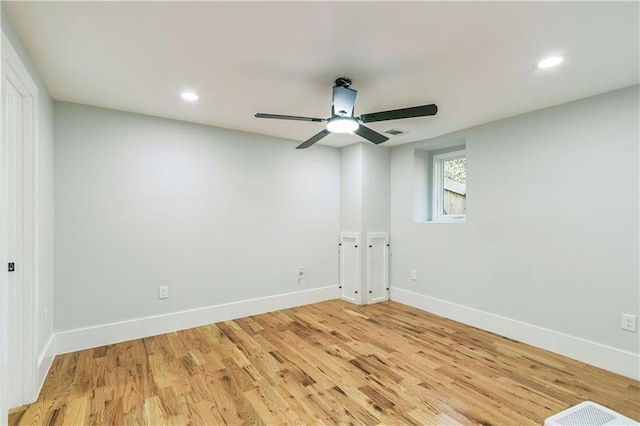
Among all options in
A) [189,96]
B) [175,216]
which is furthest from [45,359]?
[189,96]

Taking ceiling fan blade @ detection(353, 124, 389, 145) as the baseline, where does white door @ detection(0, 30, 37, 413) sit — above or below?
below

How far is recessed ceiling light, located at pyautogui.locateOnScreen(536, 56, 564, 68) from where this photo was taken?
2000 millimetres

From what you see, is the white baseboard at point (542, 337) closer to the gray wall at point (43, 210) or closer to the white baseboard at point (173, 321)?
the white baseboard at point (173, 321)

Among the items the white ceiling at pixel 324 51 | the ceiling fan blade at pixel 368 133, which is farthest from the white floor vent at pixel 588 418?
the ceiling fan blade at pixel 368 133

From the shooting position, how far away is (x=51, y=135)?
8.71ft

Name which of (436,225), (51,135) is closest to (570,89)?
(436,225)

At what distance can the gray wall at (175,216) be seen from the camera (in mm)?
2838

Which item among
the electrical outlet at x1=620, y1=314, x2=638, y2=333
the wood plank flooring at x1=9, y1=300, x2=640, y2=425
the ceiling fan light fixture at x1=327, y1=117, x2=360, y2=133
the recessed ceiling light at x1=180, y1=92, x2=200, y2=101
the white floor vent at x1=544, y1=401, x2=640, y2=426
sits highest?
the recessed ceiling light at x1=180, y1=92, x2=200, y2=101

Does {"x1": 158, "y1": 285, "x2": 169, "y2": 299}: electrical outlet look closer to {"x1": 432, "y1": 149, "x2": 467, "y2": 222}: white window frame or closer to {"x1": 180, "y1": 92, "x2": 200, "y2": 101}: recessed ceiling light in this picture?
{"x1": 180, "y1": 92, "x2": 200, "y2": 101}: recessed ceiling light

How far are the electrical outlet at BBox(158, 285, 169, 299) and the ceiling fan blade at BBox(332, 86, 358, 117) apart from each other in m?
2.51

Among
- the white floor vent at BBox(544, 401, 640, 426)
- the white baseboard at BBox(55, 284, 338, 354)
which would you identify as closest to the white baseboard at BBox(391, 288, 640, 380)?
the white floor vent at BBox(544, 401, 640, 426)

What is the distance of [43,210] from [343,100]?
2.46 m

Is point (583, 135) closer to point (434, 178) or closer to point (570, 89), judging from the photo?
point (570, 89)

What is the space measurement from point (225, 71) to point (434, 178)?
3220 millimetres
